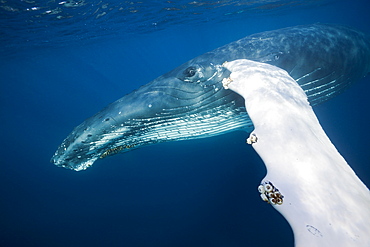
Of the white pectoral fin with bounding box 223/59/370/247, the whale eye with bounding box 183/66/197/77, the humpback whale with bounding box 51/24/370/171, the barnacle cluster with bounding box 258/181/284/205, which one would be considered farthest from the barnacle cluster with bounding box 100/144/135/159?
the barnacle cluster with bounding box 258/181/284/205

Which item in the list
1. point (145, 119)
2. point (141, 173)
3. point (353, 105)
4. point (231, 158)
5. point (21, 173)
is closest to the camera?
point (145, 119)

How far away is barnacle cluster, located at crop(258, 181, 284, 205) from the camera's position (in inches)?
65.7

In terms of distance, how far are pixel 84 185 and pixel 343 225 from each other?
70.6 feet

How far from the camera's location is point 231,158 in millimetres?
14125

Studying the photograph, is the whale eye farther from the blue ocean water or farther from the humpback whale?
the blue ocean water

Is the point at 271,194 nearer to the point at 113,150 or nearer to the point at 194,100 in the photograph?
the point at 194,100

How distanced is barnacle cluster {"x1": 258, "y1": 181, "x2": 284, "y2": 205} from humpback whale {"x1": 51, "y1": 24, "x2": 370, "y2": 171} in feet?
9.34

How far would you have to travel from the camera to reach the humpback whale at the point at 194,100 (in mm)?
4285

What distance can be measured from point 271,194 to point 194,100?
305 cm

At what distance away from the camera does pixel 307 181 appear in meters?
1.75

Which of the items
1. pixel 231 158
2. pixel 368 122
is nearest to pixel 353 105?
pixel 368 122

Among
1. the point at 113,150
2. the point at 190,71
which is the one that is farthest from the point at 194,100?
the point at 113,150

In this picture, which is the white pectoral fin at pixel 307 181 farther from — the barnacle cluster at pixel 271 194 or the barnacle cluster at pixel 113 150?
the barnacle cluster at pixel 113 150

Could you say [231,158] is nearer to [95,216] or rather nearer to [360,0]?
[95,216]
